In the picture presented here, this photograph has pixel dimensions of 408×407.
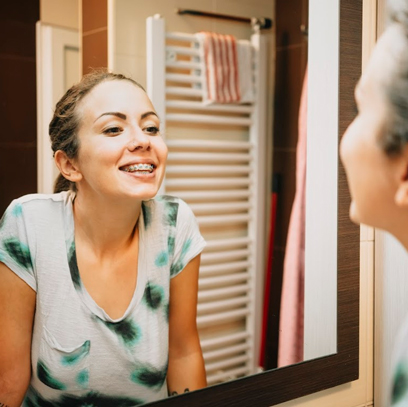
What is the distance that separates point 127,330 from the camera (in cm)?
101

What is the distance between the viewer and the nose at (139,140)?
0.99m

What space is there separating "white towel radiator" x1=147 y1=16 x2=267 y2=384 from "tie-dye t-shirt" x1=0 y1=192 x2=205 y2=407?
0.19 metres

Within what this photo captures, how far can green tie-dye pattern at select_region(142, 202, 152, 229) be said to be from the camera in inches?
42.4

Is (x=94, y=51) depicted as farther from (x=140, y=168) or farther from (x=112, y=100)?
(x=140, y=168)

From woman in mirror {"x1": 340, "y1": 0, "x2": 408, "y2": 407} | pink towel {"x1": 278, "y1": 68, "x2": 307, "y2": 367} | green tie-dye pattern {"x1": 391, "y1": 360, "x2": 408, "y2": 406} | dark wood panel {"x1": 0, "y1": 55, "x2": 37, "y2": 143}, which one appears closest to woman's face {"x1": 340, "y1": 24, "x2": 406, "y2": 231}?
woman in mirror {"x1": 340, "y1": 0, "x2": 408, "y2": 407}

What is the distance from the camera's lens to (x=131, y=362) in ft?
3.36

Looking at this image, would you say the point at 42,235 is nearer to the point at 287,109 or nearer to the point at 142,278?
the point at 142,278

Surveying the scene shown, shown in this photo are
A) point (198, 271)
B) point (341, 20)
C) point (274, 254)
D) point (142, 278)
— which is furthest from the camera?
point (274, 254)

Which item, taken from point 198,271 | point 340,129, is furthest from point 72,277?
point 340,129

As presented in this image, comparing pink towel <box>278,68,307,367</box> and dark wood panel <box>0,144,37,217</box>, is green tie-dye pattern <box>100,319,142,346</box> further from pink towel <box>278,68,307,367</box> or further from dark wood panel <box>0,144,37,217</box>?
pink towel <box>278,68,307,367</box>

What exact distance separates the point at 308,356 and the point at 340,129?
56cm

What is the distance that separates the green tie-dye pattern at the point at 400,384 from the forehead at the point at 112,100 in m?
0.63

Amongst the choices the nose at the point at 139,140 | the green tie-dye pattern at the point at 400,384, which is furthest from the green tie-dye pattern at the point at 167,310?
the green tie-dye pattern at the point at 400,384

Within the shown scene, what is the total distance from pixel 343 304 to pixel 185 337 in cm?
45
